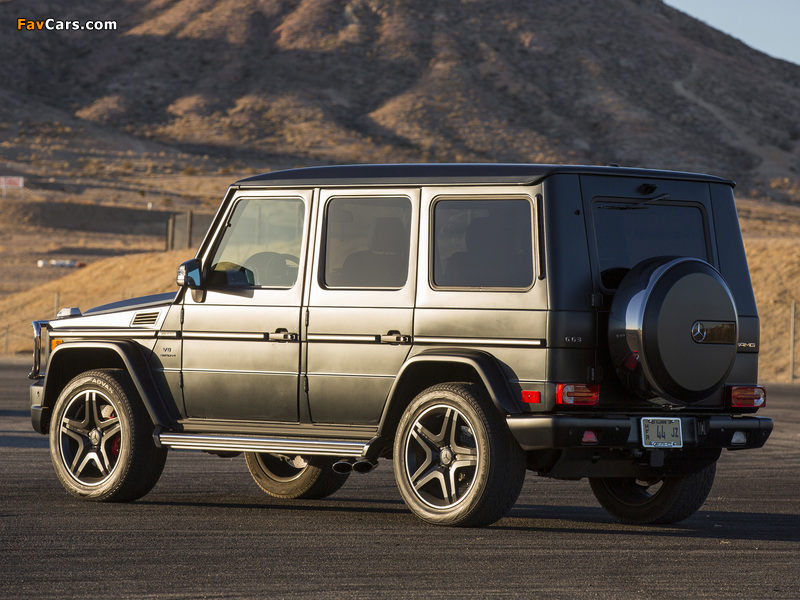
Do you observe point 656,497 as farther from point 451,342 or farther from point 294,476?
point 294,476

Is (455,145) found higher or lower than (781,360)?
higher

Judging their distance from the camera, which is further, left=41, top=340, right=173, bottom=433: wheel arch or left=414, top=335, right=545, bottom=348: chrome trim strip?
left=41, top=340, right=173, bottom=433: wheel arch

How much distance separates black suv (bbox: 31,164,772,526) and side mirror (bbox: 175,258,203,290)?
0.02 m

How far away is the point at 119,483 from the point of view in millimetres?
9961

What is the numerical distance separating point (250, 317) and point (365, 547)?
2.18m

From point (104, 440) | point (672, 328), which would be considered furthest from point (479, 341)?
point (104, 440)

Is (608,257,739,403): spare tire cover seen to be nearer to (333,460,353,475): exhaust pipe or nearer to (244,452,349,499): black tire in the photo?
Answer: (333,460,353,475): exhaust pipe

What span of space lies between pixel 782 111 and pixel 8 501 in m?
119

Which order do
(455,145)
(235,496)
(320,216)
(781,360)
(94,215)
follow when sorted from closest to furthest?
1. (320,216)
2. (235,496)
3. (781,360)
4. (94,215)
5. (455,145)

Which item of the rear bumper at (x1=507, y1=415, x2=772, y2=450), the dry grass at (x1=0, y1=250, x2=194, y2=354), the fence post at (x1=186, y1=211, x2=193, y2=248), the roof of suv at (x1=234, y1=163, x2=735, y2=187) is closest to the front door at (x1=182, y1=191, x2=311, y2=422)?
the roof of suv at (x1=234, y1=163, x2=735, y2=187)

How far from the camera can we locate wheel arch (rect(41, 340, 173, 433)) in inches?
392

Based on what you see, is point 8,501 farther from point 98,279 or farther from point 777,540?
point 98,279

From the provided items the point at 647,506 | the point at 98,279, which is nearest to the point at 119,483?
the point at 647,506

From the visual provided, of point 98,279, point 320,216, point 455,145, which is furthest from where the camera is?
point 455,145
